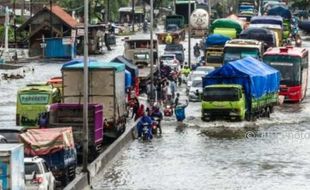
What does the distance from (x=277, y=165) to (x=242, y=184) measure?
3.87m

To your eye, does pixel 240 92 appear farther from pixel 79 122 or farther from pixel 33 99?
pixel 79 122

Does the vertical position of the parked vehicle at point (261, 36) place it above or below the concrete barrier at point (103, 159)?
above

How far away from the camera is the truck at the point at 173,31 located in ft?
299

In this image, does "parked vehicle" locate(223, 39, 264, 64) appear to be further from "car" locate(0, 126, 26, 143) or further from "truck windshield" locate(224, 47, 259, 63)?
"car" locate(0, 126, 26, 143)

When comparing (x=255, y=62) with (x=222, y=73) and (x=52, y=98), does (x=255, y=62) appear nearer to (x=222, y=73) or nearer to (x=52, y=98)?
(x=222, y=73)

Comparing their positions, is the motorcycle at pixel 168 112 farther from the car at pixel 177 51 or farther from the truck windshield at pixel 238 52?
the car at pixel 177 51

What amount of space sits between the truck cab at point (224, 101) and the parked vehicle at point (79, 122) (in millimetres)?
10223

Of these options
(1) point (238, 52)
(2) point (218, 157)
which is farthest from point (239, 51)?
(2) point (218, 157)

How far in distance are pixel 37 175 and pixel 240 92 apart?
1994 cm

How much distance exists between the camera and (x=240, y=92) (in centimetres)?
3978

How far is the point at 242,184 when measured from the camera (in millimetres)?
25828

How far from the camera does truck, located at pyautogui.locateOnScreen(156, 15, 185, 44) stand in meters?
91.1

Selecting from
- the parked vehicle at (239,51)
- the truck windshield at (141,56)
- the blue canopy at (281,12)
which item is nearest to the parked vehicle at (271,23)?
the blue canopy at (281,12)

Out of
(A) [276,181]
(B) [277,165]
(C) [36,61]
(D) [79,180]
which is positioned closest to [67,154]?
(D) [79,180]
